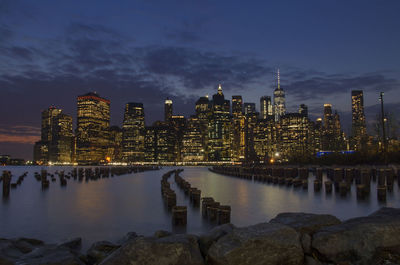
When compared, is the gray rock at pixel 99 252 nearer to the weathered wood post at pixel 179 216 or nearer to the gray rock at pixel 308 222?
the gray rock at pixel 308 222

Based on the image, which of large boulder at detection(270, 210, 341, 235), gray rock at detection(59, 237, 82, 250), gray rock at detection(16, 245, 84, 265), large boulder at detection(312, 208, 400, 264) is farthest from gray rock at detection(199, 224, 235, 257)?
gray rock at detection(59, 237, 82, 250)

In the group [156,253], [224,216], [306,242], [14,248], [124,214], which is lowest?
[124,214]

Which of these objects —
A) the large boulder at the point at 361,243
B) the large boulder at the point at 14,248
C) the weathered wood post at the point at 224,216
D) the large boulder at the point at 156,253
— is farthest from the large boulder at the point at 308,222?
the large boulder at the point at 14,248

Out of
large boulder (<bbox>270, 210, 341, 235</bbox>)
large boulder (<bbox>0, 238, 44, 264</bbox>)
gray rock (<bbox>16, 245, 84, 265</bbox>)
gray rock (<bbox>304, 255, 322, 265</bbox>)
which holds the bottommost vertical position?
large boulder (<bbox>0, 238, 44, 264</bbox>)

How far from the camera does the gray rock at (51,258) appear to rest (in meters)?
9.50

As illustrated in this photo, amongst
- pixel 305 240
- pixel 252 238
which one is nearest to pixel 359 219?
pixel 305 240

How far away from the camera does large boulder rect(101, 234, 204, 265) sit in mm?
7832

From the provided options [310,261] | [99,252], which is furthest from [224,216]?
[310,261]

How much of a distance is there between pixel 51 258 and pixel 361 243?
8.67 meters

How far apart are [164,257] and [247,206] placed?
19491mm

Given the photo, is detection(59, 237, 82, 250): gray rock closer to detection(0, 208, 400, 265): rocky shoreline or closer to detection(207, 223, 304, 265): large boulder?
detection(0, 208, 400, 265): rocky shoreline

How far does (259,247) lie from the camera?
832 centimetres

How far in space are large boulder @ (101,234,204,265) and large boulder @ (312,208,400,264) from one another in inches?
132

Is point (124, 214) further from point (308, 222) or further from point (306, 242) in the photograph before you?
point (306, 242)
